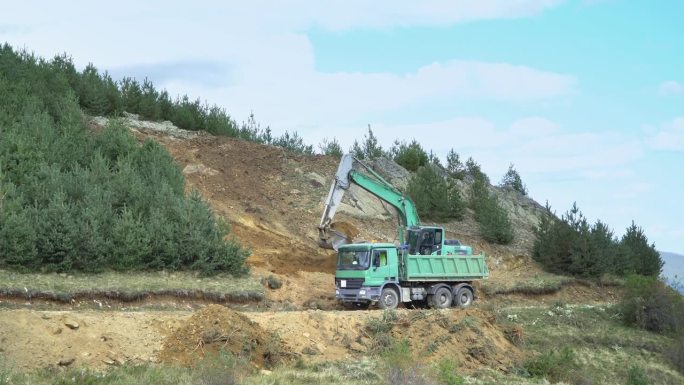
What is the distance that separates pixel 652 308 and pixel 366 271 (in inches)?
466

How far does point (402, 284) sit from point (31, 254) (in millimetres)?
11707

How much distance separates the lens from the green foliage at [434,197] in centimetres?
3962

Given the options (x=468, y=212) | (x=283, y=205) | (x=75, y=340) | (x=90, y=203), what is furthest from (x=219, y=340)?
(x=468, y=212)

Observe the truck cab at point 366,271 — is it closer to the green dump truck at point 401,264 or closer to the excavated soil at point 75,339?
the green dump truck at point 401,264

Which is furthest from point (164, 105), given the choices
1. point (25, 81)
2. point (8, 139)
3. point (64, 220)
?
point (64, 220)

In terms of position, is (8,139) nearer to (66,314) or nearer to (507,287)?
(66,314)

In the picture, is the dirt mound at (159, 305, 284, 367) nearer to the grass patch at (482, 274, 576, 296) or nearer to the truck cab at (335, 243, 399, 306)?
the truck cab at (335, 243, 399, 306)

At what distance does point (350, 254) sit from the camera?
2534 centimetres

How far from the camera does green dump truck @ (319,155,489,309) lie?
81.9 feet

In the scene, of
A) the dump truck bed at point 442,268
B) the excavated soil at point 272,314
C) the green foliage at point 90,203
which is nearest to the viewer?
the excavated soil at point 272,314

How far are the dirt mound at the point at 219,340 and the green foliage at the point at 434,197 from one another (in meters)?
21.5

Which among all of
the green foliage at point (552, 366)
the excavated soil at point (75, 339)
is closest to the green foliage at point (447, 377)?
the excavated soil at point (75, 339)

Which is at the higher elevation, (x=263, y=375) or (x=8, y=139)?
(x=8, y=139)

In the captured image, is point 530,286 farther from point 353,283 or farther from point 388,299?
point 353,283
